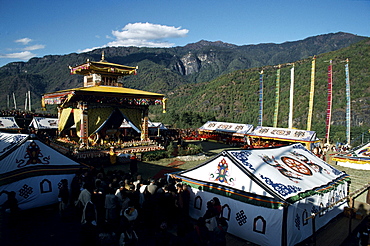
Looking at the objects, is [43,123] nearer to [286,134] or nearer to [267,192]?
[286,134]

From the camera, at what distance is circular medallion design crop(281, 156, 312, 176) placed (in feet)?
24.8

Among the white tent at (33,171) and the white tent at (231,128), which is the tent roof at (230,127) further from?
the white tent at (33,171)

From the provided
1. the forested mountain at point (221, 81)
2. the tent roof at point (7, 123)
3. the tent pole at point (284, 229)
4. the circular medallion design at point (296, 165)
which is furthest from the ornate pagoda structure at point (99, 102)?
the forested mountain at point (221, 81)

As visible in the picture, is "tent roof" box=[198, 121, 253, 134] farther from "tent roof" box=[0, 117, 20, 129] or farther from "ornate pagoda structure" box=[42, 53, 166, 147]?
"tent roof" box=[0, 117, 20, 129]

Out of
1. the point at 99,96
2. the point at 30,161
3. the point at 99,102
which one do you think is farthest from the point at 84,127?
the point at 30,161

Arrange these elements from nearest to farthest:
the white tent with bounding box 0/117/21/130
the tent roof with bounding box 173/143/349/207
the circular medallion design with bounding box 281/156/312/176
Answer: the tent roof with bounding box 173/143/349/207, the circular medallion design with bounding box 281/156/312/176, the white tent with bounding box 0/117/21/130

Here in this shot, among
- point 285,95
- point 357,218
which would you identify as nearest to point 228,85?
point 285,95

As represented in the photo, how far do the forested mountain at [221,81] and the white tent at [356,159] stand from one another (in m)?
18.3

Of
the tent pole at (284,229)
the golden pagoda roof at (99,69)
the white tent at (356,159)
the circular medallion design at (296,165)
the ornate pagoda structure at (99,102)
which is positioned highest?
the golden pagoda roof at (99,69)

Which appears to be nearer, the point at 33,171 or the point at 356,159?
the point at 33,171

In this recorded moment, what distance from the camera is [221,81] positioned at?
258 feet

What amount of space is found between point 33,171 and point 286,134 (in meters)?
21.7

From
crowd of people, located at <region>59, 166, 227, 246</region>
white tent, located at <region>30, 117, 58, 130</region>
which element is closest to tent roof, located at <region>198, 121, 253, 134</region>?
white tent, located at <region>30, 117, 58, 130</region>

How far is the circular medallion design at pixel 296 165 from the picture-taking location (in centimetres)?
757
